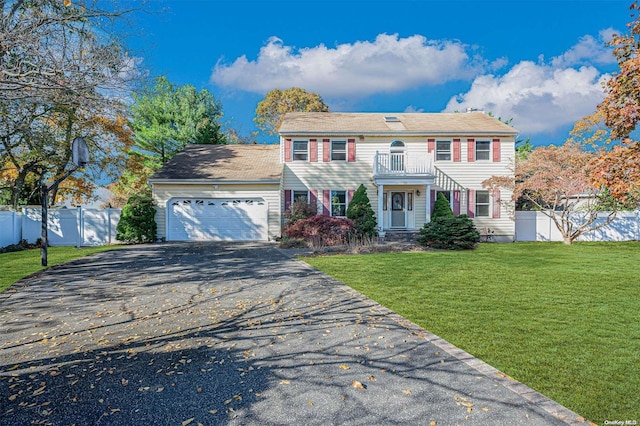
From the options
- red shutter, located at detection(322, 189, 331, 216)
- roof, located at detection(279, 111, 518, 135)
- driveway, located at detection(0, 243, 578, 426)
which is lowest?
driveway, located at detection(0, 243, 578, 426)

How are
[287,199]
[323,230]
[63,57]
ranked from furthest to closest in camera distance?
[287,199]
[323,230]
[63,57]

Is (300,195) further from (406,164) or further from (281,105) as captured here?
(281,105)

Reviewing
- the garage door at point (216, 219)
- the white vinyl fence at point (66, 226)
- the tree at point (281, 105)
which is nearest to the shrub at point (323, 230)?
the garage door at point (216, 219)

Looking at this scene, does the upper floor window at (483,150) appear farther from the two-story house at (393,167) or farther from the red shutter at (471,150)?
the red shutter at (471,150)

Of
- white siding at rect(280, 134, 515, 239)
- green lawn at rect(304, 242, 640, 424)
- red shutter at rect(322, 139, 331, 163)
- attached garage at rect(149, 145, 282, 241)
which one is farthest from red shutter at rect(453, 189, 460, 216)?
attached garage at rect(149, 145, 282, 241)

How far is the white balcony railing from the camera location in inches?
683

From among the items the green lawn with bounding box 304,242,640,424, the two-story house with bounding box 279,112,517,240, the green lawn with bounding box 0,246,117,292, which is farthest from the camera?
the two-story house with bounding box 279,112,517,240

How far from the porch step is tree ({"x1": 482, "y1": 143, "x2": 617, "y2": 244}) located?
14.3 ft

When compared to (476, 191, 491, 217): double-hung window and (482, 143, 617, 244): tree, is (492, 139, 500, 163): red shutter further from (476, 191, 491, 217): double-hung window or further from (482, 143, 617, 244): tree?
(476, 191, 491, 217): double-hung window

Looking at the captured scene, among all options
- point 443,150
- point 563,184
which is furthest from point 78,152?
point 563,184

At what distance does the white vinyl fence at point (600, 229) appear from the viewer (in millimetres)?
17750

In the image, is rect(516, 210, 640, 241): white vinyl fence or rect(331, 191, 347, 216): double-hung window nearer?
rect(516, 210, 640, 241): white vinyl fence

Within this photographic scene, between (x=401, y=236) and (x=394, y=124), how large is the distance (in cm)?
593

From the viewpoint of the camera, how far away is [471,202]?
17891mm
